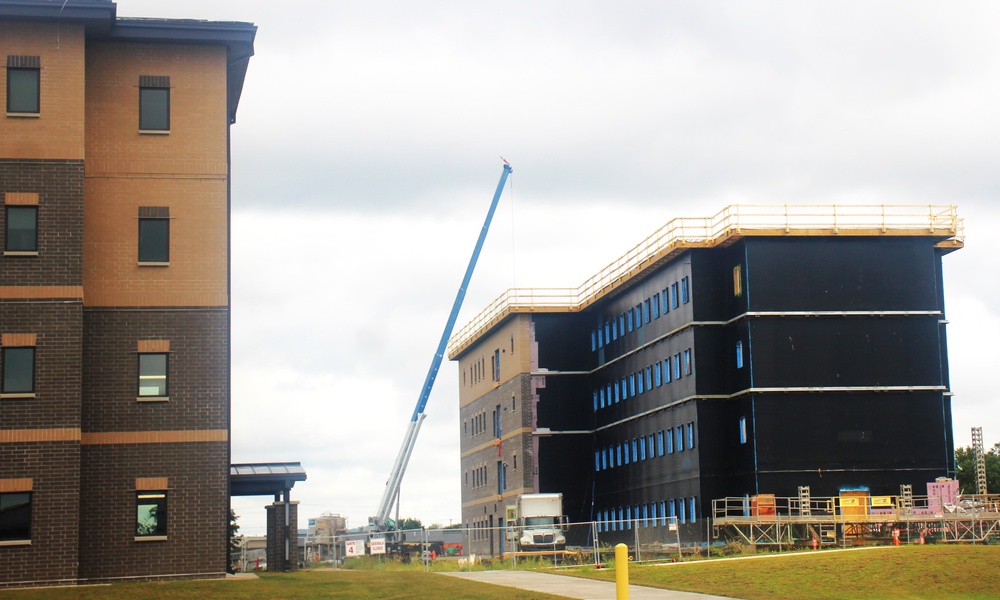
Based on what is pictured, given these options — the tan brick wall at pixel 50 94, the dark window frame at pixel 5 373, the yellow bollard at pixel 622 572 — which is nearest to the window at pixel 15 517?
the dark window frame at pixel 5 373

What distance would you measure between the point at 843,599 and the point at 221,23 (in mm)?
24755

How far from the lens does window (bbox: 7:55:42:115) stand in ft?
128

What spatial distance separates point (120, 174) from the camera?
40.4 metres

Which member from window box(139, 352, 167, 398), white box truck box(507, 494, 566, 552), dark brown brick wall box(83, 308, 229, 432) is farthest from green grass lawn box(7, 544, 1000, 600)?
white box truck box(507, 494, 566, 552)

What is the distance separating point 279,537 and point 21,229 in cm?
1503

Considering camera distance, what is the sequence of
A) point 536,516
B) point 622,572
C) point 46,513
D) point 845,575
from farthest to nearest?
1. point 536,516
2. point 46,513
3. point 845,575
4. point 622,572

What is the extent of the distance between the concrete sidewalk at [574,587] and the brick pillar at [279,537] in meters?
7.89

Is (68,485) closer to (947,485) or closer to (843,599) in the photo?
A: (843,599)

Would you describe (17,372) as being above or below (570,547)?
above

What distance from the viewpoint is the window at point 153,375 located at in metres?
39.6

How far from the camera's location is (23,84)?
1539 inches

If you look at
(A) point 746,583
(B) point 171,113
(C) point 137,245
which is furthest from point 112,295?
(A) point 746,583

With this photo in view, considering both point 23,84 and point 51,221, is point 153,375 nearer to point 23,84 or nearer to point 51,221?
point 51,221

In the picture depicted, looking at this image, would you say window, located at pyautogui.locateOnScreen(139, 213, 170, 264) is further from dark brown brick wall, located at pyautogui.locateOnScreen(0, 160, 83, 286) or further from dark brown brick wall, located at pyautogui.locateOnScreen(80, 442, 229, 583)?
dark brown brick wall, located at pyautogui.locateOnScreen(80, 442, 229, 583)
